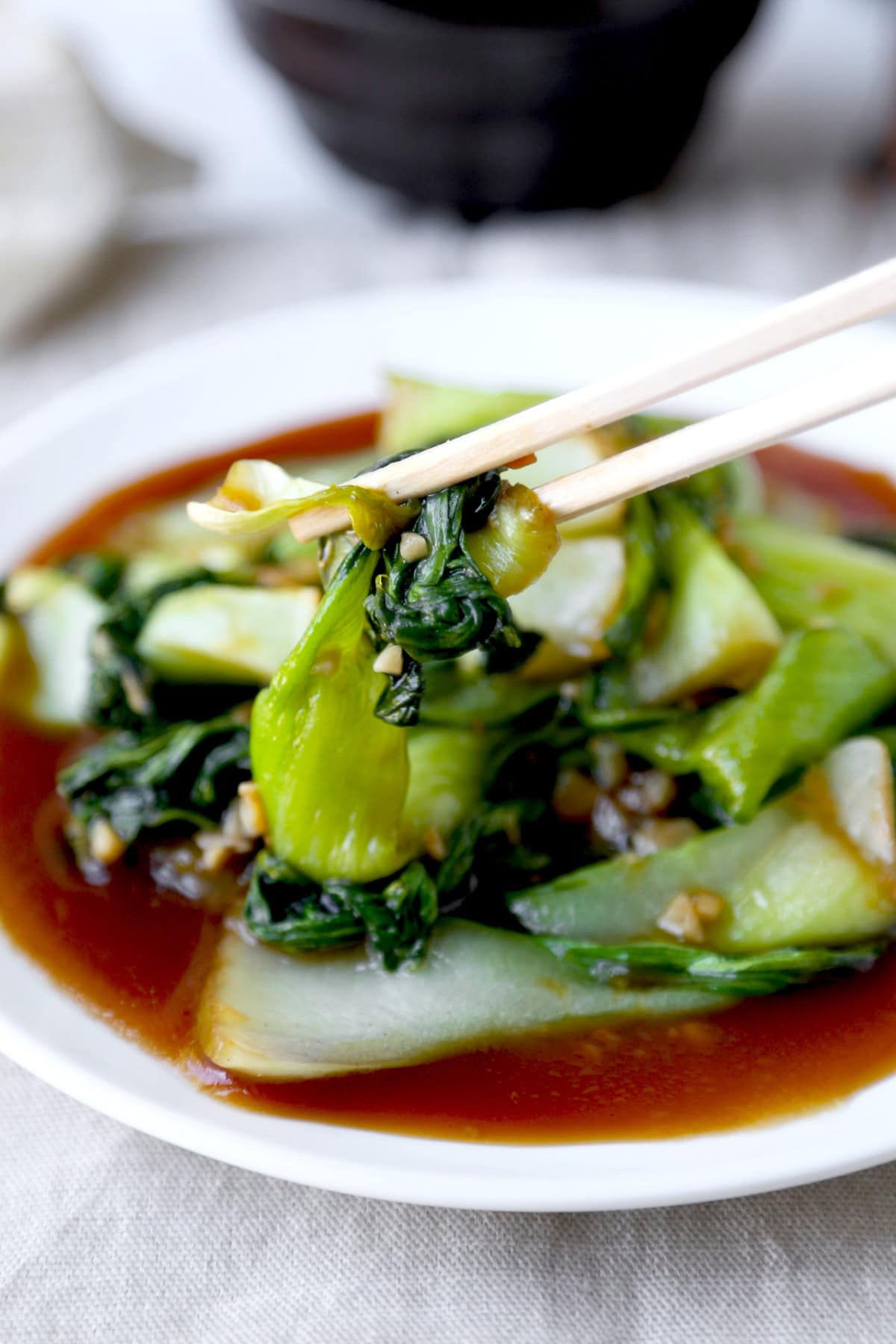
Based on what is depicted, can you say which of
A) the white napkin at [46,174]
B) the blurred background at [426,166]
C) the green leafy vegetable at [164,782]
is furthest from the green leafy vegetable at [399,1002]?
the white napkin at [46,174]

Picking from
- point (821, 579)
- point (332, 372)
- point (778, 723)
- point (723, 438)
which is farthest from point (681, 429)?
point (332, 372)

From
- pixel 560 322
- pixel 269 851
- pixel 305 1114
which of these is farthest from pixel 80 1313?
pixel 560 322

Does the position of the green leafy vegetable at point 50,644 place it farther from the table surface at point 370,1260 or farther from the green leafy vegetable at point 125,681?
the table surface at point 370,1260

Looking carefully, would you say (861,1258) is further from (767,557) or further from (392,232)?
(392,232)

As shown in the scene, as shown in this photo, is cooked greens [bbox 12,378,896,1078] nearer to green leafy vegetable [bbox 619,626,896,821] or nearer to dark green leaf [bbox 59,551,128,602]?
green leafy vegetable [bbox 619,626,896,821]

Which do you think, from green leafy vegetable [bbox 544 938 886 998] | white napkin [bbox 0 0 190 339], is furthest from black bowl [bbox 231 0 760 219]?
green leafy vegetable [bbox 544 938 886 998]
